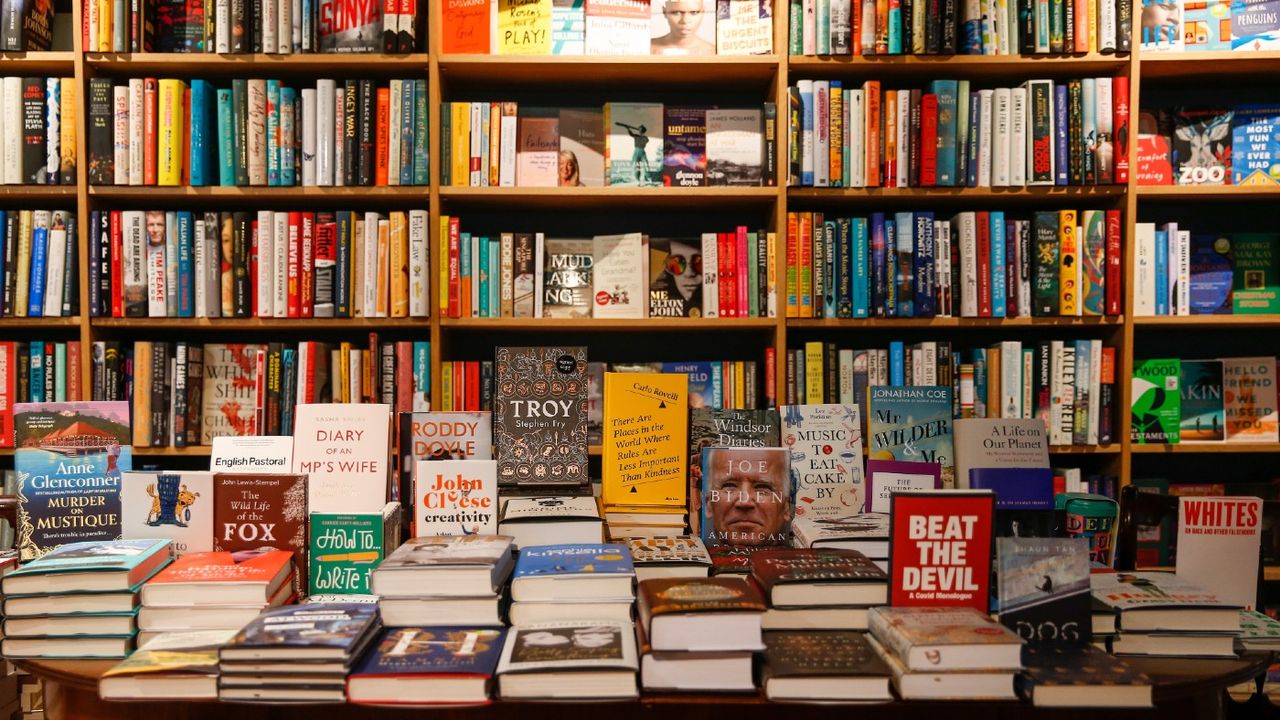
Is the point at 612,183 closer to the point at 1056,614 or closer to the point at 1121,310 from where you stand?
the point at 1121,310

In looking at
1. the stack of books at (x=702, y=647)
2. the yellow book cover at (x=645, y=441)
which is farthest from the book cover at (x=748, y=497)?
the stack of books at (x=702, y=647)

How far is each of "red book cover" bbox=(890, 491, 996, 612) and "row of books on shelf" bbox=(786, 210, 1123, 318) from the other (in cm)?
140

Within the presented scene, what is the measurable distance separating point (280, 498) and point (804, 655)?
0.93 m

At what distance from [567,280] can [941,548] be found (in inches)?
65.8

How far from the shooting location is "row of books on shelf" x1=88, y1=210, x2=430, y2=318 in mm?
2627

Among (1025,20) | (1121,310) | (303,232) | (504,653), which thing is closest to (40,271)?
(303,232)

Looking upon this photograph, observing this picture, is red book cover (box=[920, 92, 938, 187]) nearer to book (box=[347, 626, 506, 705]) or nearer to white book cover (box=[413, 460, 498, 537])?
white book cover (box=[413, 460, 498, 537])

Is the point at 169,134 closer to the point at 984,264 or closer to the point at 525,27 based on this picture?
the point at 525,27

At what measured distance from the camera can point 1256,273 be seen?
2.79 metres

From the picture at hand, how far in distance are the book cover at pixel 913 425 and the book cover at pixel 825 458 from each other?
0.78 feet

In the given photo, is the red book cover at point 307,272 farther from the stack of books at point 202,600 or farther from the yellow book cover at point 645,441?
the stack of books at point 202,600

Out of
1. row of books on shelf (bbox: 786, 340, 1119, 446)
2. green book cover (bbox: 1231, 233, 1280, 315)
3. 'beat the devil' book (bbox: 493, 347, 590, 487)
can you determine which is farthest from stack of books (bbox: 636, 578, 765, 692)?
green book cover (bbox: 1231, 233, 1280, 315)

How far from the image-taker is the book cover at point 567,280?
2729 mm

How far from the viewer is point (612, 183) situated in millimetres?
2727
